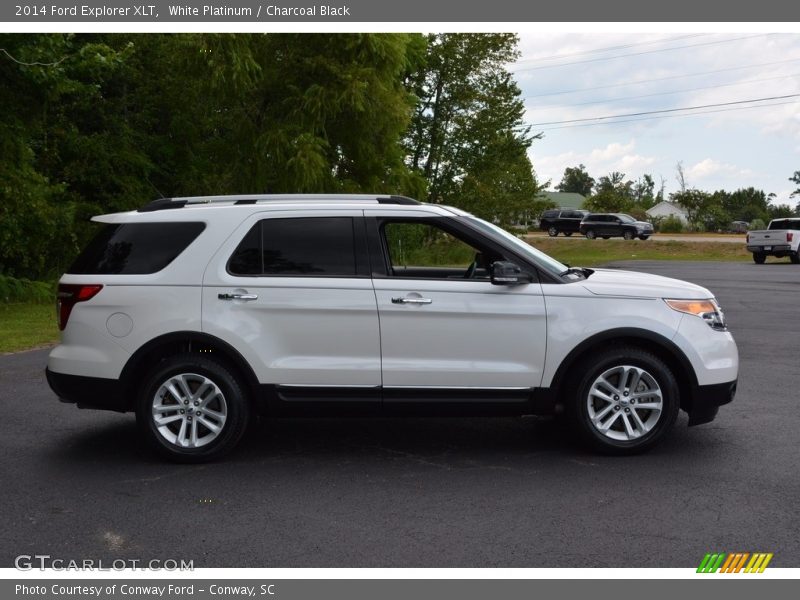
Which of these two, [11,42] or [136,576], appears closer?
[136,576]

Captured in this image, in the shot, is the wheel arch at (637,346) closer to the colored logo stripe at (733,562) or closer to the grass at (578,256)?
the colored logo stripe at (733,562)

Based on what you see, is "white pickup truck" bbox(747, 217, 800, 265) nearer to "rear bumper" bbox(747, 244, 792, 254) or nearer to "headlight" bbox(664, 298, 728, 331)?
"rear bumper" bbox(747, 244, 792, 254)

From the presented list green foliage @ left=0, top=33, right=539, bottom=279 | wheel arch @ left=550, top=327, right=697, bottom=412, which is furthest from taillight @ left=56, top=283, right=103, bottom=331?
green foliage @ left=0, top=33, right=539, bottom=279

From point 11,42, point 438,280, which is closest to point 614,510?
point 438,280

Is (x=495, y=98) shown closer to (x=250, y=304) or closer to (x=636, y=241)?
(x=636, y=241)

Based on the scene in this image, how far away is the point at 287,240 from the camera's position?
21.2 feet

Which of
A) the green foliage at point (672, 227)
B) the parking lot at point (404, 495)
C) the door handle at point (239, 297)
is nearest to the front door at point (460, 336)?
the parking lot at point (404, 495)

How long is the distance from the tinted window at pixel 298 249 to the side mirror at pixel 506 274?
1006mm

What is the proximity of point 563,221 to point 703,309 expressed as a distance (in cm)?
5513

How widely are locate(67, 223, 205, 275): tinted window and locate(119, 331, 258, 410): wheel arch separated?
21.7 inches

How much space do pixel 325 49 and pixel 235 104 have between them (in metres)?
4.00

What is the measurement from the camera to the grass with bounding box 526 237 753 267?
43.8m

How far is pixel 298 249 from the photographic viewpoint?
6.44 metres

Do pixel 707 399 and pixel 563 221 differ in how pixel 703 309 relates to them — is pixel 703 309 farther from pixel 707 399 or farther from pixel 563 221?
pixel 563 221
